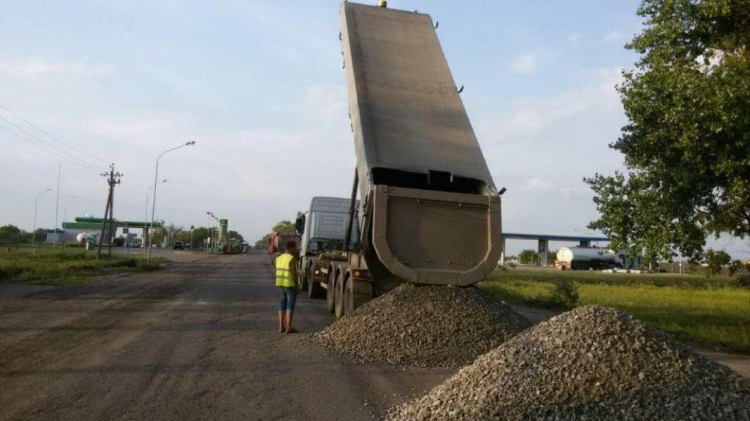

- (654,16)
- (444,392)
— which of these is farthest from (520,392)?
(654,16)

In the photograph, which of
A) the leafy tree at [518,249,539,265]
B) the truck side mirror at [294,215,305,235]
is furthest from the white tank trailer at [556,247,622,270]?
the truck side mirror at [294,215,305,235]

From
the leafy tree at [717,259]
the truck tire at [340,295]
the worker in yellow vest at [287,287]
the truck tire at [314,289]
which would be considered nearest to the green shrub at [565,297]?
the leafy tree at [717,259]

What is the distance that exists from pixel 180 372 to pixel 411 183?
19.1 feet

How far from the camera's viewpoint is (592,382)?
5.93 meters

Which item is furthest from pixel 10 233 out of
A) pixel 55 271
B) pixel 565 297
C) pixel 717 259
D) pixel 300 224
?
pixel 717 259

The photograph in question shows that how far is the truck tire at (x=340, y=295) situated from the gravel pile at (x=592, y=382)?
7.09m

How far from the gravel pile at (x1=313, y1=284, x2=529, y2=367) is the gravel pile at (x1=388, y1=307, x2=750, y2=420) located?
2.68m

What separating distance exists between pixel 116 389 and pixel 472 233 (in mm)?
6495

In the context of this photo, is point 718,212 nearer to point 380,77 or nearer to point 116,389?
point 380,77

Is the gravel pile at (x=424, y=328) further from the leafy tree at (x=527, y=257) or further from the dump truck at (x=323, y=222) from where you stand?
the leafy tree at (x=527, y=257)

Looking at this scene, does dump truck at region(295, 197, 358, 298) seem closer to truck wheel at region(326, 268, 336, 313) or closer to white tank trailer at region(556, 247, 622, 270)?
truck wheel at region(326, 268, 336, 313)

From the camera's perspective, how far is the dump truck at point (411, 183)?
37.0ft

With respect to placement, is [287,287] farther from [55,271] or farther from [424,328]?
[55,271]

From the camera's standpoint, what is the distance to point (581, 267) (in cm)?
8525
